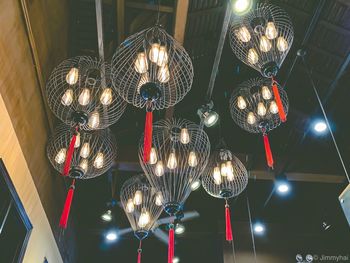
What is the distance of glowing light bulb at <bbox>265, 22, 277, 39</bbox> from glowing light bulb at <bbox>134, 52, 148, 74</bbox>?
4.36ft

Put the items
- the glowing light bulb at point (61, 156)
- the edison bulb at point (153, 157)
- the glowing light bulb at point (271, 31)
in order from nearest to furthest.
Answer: the glowing light bulb at point (271, 31)
the edison bulb at point (153, 157)
the glowing light bulb at point (61, 156)

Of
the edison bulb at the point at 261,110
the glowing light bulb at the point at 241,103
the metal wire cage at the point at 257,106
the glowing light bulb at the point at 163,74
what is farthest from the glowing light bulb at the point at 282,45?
the glowing light bulb at the point at 163,74

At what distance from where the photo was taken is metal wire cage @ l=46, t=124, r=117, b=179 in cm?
396

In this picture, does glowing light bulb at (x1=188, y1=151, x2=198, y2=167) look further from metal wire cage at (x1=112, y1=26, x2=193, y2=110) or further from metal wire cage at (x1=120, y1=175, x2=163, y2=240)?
metal wire cage at (x1=112, y1=26, x2=193, y2=110)

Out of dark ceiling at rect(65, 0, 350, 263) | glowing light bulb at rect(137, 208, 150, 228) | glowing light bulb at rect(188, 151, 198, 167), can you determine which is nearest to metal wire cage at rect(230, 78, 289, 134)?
glowing light bulb at rect(188, 151, 198, 167)

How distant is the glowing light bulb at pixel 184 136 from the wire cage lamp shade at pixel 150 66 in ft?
2.51

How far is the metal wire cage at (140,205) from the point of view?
14.0 feet

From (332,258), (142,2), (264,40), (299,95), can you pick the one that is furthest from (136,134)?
(332,258)

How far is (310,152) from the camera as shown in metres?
7.00

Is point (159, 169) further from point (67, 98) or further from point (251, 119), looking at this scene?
point (251, 119)

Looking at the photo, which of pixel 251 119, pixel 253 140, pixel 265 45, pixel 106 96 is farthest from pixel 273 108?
pixel 253 140

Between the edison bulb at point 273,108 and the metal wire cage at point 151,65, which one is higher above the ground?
the edison bulb at point 273,108

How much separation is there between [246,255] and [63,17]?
255 inches

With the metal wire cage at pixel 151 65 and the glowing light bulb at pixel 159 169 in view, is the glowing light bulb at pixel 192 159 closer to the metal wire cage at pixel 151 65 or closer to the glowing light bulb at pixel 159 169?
the glowing light bulb at pixel 159 169
